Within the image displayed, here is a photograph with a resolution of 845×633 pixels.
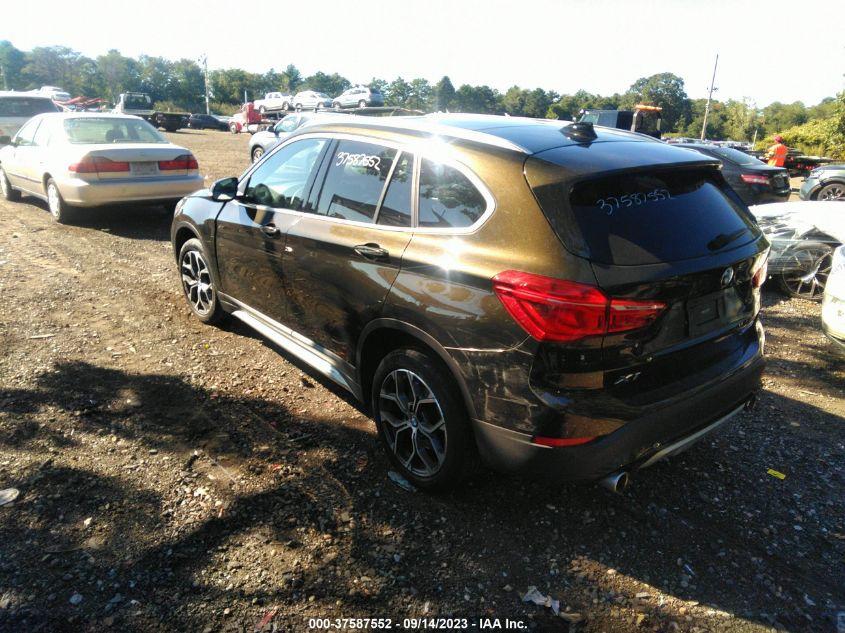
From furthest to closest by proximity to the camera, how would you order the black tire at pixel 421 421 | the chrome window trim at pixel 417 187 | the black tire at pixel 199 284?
the black tire at pixel 199 284, the black tire at pixel 421 421, the chrome window trim at pixel 417 187

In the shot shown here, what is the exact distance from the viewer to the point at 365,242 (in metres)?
3.27

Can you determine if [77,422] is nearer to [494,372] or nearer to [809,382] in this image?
[494,372]

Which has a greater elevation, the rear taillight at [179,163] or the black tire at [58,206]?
the rear taillight at [179,163]

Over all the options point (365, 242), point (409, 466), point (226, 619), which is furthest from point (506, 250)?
point (226, 619)

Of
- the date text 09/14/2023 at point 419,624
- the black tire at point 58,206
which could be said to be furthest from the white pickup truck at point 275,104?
the date text 09/14/2023 at point 419,624

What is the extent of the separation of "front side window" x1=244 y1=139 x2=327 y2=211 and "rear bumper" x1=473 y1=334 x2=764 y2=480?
7.04 ft

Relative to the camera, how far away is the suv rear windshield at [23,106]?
14.7 metres

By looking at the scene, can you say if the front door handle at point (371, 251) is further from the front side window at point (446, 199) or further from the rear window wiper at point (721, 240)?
the rear window wiper at point (721, 240)

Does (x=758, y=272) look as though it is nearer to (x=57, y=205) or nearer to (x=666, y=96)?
(x=57, y=205)

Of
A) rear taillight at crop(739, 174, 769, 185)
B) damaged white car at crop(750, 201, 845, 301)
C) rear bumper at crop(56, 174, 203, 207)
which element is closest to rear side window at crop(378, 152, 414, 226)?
damaged white car at crop(750, 201, 845, 301)

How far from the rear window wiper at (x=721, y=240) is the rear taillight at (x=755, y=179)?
1076 centimetres

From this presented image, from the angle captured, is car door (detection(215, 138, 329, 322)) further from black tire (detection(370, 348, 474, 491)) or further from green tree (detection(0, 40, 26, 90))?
green tree (detection(0, 40, 26, 90))

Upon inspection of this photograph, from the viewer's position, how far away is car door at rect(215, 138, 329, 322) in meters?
3.99

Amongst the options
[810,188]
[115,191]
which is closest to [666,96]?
[810,188]
